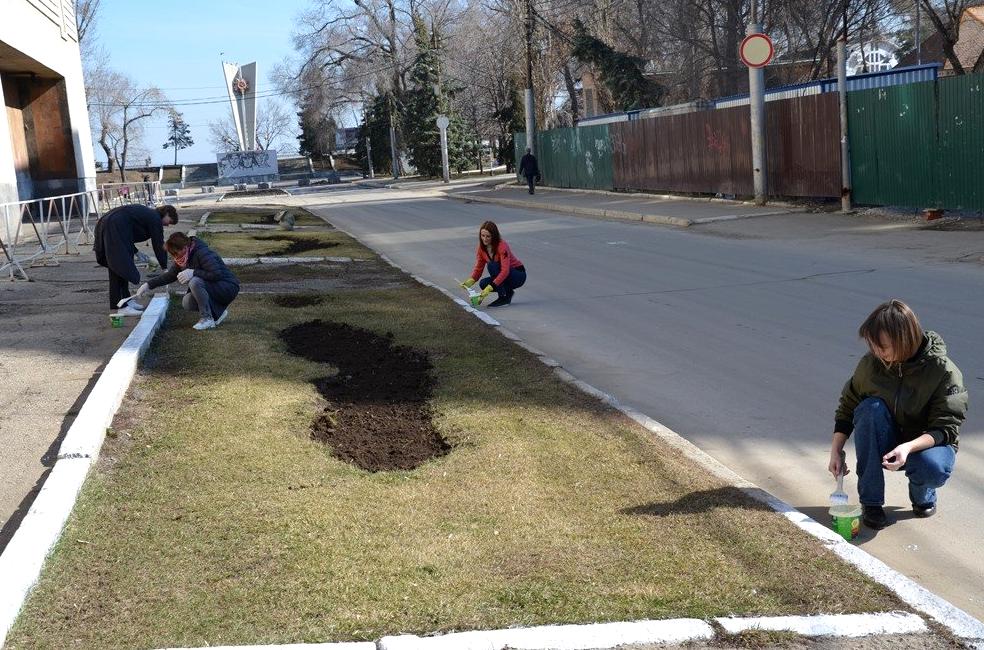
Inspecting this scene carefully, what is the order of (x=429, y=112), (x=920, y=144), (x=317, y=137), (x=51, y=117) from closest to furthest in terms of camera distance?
(x=920, y=144) < (x=51, y=117) < (x=429, y=112) < (x=317, y=137)

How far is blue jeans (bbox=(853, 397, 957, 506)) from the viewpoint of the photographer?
4.50 meters

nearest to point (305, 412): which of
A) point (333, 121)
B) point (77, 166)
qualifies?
point (77, 166)

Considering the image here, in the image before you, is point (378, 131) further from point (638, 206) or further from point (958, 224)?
point (958, 224)

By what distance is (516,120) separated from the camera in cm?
6297

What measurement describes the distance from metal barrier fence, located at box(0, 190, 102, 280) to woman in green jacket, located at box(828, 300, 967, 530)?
43.7 feet

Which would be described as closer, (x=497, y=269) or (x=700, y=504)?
(x=700, y=504)

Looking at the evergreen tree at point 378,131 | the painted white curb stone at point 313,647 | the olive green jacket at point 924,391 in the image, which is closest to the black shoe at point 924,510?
the olive green jacket at point 924,391

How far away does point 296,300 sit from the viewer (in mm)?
11945

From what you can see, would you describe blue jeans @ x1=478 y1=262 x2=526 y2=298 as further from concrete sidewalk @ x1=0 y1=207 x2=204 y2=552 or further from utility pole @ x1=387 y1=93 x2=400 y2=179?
utility pole @ x1=387 y1=93 x2=400 y2=179

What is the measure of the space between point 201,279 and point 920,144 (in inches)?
533

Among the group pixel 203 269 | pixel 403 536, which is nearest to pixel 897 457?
pixel 403 536

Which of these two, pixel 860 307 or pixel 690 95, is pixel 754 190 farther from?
pixel 690 95

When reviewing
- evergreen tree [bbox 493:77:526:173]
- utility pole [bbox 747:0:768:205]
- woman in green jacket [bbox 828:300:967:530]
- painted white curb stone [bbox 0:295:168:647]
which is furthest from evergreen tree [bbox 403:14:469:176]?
woman in green jacket [bbox 828:300:967:530]

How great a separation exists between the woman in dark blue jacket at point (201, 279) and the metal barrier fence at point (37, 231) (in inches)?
240
